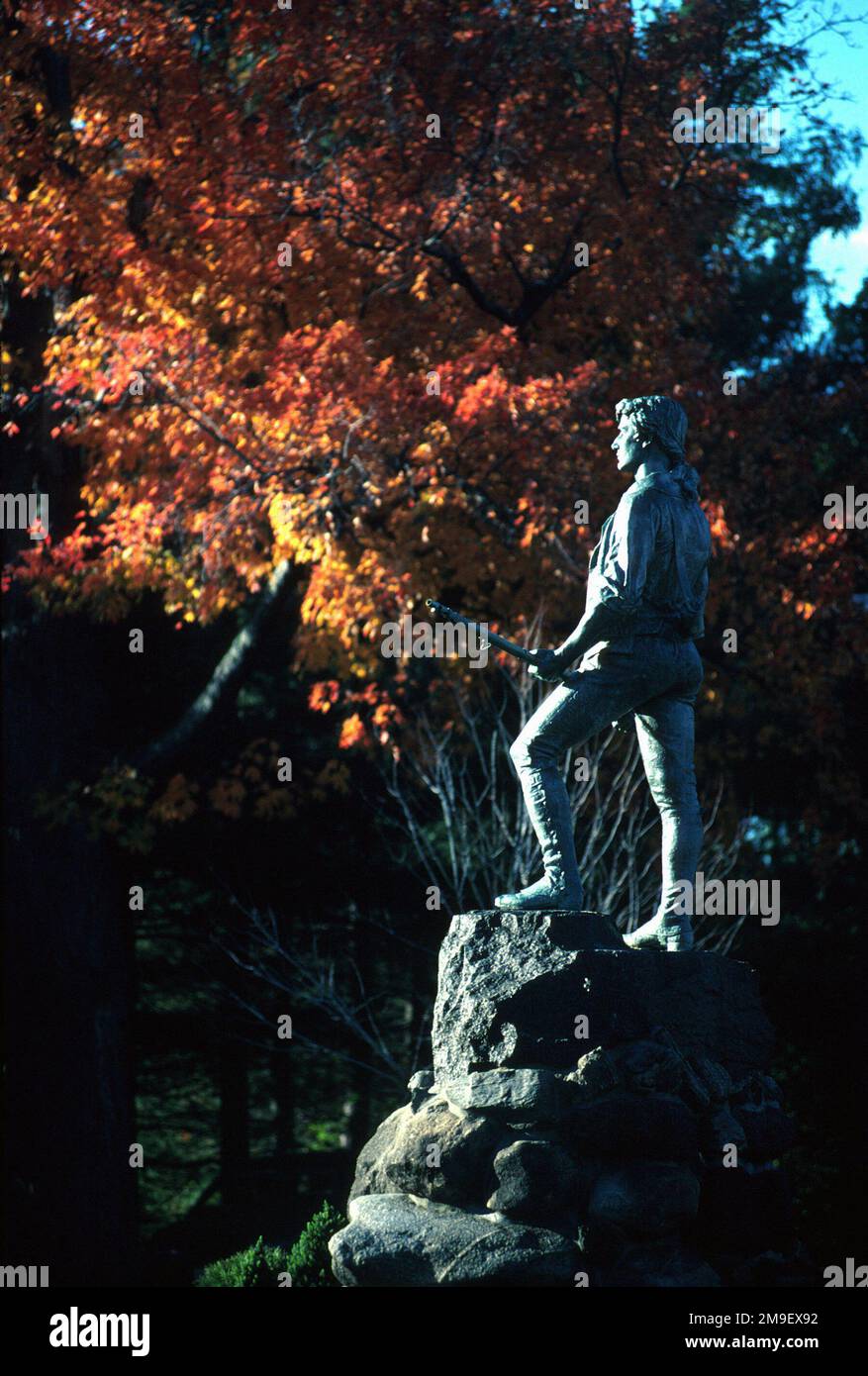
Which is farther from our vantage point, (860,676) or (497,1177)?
(860,676)

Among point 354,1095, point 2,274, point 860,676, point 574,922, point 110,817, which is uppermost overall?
point 2,274

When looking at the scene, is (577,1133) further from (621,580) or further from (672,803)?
(621,580)

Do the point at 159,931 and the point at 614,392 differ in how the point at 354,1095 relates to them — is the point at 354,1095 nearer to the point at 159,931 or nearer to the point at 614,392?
the point at 159,931

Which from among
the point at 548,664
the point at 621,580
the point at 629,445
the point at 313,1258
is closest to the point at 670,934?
the point at 548,664

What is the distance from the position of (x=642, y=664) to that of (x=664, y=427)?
3.73 feet

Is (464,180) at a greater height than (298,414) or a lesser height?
greater

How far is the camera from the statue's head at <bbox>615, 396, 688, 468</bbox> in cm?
716

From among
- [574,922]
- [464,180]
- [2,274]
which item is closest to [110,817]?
[2,274]

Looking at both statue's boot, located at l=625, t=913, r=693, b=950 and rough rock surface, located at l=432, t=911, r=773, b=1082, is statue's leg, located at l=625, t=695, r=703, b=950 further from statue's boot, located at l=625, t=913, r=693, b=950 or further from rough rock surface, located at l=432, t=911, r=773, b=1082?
rough rock surface, located at l=432, t=911, r=773, b=1082

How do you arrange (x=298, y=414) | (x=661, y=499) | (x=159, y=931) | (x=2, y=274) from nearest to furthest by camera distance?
(x=661, y=499) → (x=298, y=414) → (x=2, y=274) → (x=159, y=931)

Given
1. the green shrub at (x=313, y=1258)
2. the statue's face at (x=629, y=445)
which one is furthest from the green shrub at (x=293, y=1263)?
the statue's face at (x=629, y=445)

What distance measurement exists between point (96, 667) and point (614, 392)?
18.8 feet

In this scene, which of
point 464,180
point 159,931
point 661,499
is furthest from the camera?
point 159,931

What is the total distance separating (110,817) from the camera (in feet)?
44.9
